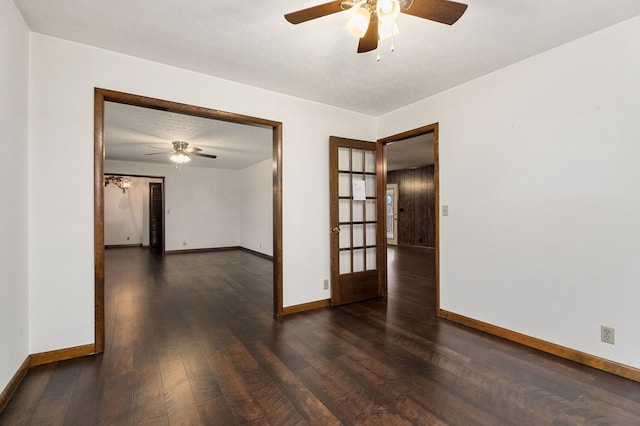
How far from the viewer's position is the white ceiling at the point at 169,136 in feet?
13.3

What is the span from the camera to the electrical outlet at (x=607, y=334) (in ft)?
7.17

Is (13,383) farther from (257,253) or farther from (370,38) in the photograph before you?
(257,253)

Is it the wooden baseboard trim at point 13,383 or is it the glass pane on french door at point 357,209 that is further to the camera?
the glass pane on french door at point 357,209

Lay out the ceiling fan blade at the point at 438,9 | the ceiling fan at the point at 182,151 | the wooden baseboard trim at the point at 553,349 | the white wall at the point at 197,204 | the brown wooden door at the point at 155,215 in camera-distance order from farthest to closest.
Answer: the brown wooden door at the point at 155,215, the white wall at the point at 197,204, the ceiling fan at the point at 182,151, the wooden baseboard trim at the point at 553,349, the ceiling fan blade at the point at 438,9

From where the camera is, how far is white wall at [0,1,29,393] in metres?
1.80

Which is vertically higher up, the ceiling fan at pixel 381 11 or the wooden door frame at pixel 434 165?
the ceiling fan at pixel 381 11

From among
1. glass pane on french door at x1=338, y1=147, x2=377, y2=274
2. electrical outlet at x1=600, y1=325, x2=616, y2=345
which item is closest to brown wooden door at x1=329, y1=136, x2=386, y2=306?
glass pane on french door at x1=338, y1=147, x2=377, y2=274

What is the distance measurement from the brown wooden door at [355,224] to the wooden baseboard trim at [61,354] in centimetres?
245

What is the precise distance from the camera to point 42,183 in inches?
90.0

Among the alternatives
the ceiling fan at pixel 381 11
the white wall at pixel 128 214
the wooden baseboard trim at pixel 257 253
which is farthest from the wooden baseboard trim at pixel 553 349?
the white wall at pixel 128 214

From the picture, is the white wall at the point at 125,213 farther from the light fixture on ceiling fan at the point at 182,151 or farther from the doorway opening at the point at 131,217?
the light fixture on ceiling fan at the point at 182,151

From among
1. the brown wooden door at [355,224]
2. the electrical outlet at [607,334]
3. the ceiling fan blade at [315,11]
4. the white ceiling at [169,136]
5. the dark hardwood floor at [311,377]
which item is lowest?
the dark hardwood floor at [311,377]

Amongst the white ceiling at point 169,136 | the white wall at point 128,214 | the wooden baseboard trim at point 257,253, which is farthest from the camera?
the white wall at point 128,214

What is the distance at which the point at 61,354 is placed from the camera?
7.64 feet
